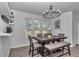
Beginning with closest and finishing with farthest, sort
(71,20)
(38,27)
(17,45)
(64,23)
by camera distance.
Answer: (17,45) < (71,20) < (64,23) < (38,27)

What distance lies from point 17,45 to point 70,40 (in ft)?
9.28

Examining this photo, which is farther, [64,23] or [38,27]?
[38,27]

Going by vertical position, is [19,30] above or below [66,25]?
below

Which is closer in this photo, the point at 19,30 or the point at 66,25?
the point at 19,30

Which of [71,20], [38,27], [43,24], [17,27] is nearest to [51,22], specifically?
[43,24]

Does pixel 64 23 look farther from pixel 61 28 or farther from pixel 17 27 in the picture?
pixel 17 27

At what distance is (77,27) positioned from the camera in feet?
18.5

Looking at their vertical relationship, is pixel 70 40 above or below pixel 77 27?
below

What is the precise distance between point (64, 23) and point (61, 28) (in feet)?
1.17

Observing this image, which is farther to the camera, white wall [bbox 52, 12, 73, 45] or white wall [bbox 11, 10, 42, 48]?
white wall [bbox 52, 12, 73, 45]

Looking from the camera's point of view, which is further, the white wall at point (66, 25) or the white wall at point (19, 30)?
the white wall at point (66, 25)

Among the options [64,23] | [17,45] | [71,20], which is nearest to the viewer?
[17,45]

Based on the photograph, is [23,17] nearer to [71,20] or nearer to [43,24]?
[43,24]

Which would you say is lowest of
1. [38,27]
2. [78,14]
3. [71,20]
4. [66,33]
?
[66,33]
